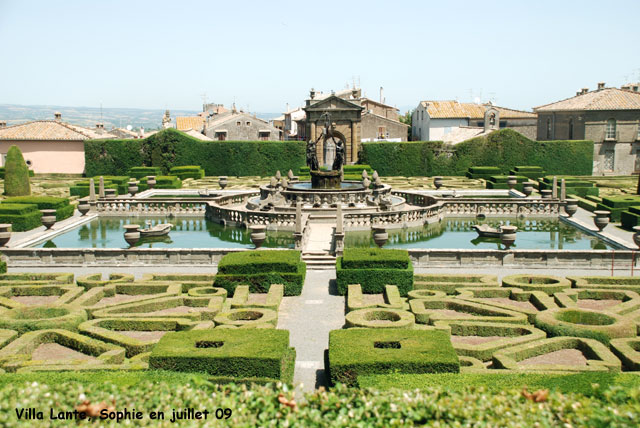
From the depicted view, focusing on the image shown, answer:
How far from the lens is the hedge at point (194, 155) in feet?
187

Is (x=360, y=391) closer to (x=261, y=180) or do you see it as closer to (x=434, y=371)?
(x=434, y=371)

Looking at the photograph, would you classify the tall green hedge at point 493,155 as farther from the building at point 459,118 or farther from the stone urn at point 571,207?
the building at point 459,118

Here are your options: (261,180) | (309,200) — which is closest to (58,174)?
(261,180)

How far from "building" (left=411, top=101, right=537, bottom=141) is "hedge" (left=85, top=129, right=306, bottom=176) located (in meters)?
27.0

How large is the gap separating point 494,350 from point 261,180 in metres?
42.0

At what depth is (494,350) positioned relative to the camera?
1431 cm

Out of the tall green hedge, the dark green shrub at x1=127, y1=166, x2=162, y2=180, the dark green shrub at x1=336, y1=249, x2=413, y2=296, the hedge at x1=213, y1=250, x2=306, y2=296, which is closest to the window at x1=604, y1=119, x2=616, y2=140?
the tall green hedge

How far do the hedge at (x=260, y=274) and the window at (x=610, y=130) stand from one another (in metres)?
45.7

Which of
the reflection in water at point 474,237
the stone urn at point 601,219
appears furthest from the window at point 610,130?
the stone urn at point 601,219

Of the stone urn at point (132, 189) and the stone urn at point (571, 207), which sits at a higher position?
the stone urn at point (132, 189)

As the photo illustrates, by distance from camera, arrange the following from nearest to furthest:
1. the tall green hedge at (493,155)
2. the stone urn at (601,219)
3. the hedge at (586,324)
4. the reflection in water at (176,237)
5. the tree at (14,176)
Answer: the hedge at (586,324), the reflection in water at (176,237), the stone urn at (601,219), the tree at (14,176), the tall green hedge at (493,155)

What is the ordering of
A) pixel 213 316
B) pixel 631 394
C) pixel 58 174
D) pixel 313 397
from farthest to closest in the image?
pixel 58 174, pixel 213 316, pixel 313 397, pixel 631 394

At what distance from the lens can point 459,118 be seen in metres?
80.0

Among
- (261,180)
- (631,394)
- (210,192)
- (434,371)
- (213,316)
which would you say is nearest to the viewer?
(631,394)
